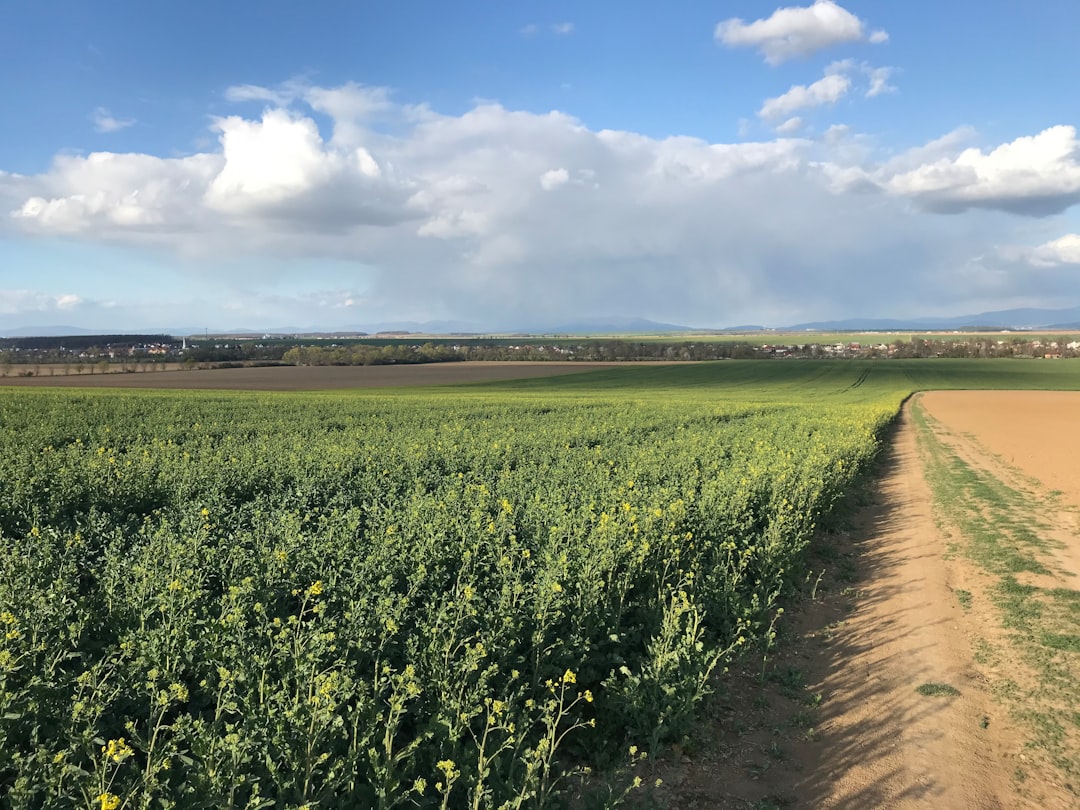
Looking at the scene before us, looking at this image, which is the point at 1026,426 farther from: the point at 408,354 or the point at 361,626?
the point at 408,354

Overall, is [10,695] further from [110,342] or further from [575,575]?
[110,342]

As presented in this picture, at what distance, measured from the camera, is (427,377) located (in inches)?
3184

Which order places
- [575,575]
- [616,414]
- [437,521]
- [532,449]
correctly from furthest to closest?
[616,414] < [532,449] < [437,521] < [575,575]

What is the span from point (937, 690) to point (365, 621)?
5.65 metres

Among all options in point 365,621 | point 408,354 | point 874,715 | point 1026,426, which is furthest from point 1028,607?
point 408,354

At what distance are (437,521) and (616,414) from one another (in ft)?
78.4

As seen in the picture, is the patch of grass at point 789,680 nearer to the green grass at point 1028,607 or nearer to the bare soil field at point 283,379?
the green grass at point 1028,607

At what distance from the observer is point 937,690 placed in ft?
20.3

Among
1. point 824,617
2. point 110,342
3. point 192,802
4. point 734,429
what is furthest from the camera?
point 110,342

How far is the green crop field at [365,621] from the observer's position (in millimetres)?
3357

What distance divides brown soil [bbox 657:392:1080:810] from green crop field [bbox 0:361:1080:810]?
20.6 inches

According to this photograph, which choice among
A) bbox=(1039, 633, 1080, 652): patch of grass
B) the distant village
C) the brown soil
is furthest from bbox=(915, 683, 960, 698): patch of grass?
the distant village

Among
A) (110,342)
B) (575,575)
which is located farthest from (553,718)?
(110,342)

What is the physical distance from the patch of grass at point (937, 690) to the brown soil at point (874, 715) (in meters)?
0.04
